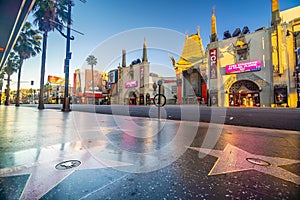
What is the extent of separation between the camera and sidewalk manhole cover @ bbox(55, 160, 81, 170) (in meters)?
Result: 1.76

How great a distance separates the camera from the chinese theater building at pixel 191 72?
91.4 ft

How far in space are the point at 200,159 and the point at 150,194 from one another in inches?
41.7

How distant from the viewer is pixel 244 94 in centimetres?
2247

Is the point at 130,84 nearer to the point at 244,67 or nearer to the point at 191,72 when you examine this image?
the point at 191,72

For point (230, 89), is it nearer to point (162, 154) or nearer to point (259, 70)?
point (259, 70)

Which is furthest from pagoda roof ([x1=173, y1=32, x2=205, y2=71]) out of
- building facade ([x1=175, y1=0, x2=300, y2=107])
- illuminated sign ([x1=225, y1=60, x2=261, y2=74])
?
illuminated sign ([x1=225, y1=60, x2=261, y2=74])

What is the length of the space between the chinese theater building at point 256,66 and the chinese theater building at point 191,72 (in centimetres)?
264

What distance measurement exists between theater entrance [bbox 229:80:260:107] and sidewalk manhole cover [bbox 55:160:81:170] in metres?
24.6

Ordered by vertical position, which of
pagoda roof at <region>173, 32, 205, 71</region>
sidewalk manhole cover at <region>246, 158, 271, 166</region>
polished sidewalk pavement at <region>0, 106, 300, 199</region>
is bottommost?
sidewalk manhole cover at <region>246, 158, 271, 166</region>

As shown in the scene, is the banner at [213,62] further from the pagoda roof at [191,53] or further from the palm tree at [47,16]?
the palm tree at [47,16]

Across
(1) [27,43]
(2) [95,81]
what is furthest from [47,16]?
(2) [95,81]

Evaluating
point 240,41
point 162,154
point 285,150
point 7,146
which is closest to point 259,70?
point 240,41

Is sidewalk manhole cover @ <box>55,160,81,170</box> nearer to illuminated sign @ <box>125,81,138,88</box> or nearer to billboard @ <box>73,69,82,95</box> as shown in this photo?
illuminated sign @ <box>125,81,138,88</box>

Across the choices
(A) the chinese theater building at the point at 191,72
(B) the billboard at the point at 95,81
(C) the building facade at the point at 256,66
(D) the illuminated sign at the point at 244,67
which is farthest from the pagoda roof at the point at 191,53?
(B) the billboard at the point at 95,81
